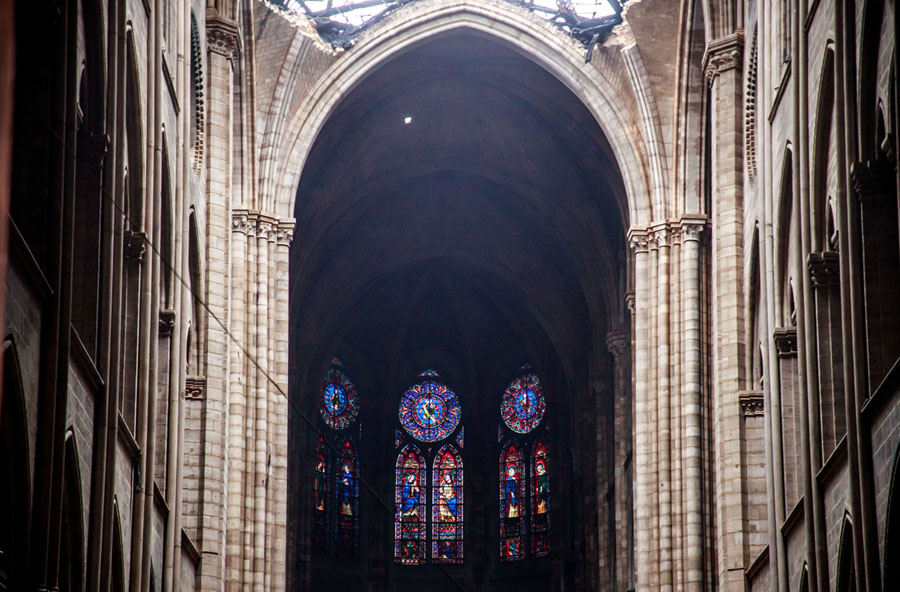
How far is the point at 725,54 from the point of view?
82.0 feet

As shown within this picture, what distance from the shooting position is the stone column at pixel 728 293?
23.0 metres

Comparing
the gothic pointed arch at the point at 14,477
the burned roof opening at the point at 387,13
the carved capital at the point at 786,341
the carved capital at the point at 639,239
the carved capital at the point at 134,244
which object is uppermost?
the burned roof opening at the point at 387,13

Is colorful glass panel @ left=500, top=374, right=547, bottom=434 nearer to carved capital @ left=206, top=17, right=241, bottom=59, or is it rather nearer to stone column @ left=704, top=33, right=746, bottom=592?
stone column @ left=704, top=33, right=746, bottom=592

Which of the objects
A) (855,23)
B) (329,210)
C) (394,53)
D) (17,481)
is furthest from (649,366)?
(17,481)

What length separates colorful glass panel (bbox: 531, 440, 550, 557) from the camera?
142 feet

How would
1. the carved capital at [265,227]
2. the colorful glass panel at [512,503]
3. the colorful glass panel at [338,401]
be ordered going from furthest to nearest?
the colorful glass panel at [338,401] < the colorful glass panel at [512,503] < the carved capital at [265,227]

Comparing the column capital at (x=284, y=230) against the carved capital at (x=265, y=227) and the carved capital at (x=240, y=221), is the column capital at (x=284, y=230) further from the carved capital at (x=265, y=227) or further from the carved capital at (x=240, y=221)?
the carved capital at (x=240, y=221)

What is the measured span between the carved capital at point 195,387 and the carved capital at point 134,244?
6.12 m

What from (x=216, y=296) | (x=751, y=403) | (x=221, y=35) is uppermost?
(x=221, y=35)

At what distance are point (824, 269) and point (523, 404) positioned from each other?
28085 millimetres

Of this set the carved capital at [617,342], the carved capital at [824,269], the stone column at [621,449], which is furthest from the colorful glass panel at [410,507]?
the carved capital at [824,269]

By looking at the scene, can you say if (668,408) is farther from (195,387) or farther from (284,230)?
(195,387)

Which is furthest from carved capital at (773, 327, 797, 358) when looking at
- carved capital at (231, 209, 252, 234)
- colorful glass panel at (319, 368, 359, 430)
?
colorful glass panel at (319, 368, 359, 430)

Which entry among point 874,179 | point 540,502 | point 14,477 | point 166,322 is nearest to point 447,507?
point 540,502
